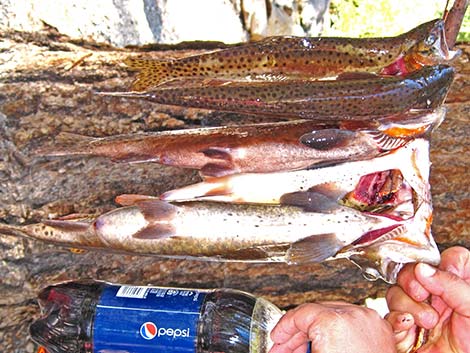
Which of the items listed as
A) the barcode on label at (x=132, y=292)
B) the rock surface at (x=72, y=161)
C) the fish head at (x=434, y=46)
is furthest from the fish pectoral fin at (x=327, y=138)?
the barcode on label at (x=132, y=292)

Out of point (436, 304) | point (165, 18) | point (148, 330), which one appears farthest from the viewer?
point (165, 18)

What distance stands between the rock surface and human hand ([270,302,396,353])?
1.01 metres

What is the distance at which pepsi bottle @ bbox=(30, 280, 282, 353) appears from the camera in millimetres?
2701

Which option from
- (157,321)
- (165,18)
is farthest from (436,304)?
(165,18)

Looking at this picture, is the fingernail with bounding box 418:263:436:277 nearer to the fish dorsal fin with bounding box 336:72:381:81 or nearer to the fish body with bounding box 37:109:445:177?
the fish body with bounding box 37:109:445:177

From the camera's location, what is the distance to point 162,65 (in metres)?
Result: 2.70

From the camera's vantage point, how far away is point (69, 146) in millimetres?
2916

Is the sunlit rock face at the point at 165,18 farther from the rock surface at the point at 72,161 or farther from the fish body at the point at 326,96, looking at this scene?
the fish body at the point at 326,96

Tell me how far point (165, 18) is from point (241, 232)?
2.73 m

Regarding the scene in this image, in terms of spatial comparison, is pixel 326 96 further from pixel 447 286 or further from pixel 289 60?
pixel 447 286

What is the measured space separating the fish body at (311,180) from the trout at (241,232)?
0.06 m

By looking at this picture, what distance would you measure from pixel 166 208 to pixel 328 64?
38.1 inches

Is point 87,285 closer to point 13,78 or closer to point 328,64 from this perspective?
point 13,78

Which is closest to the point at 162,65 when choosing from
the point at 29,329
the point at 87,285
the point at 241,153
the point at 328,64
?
the point at 241,153
